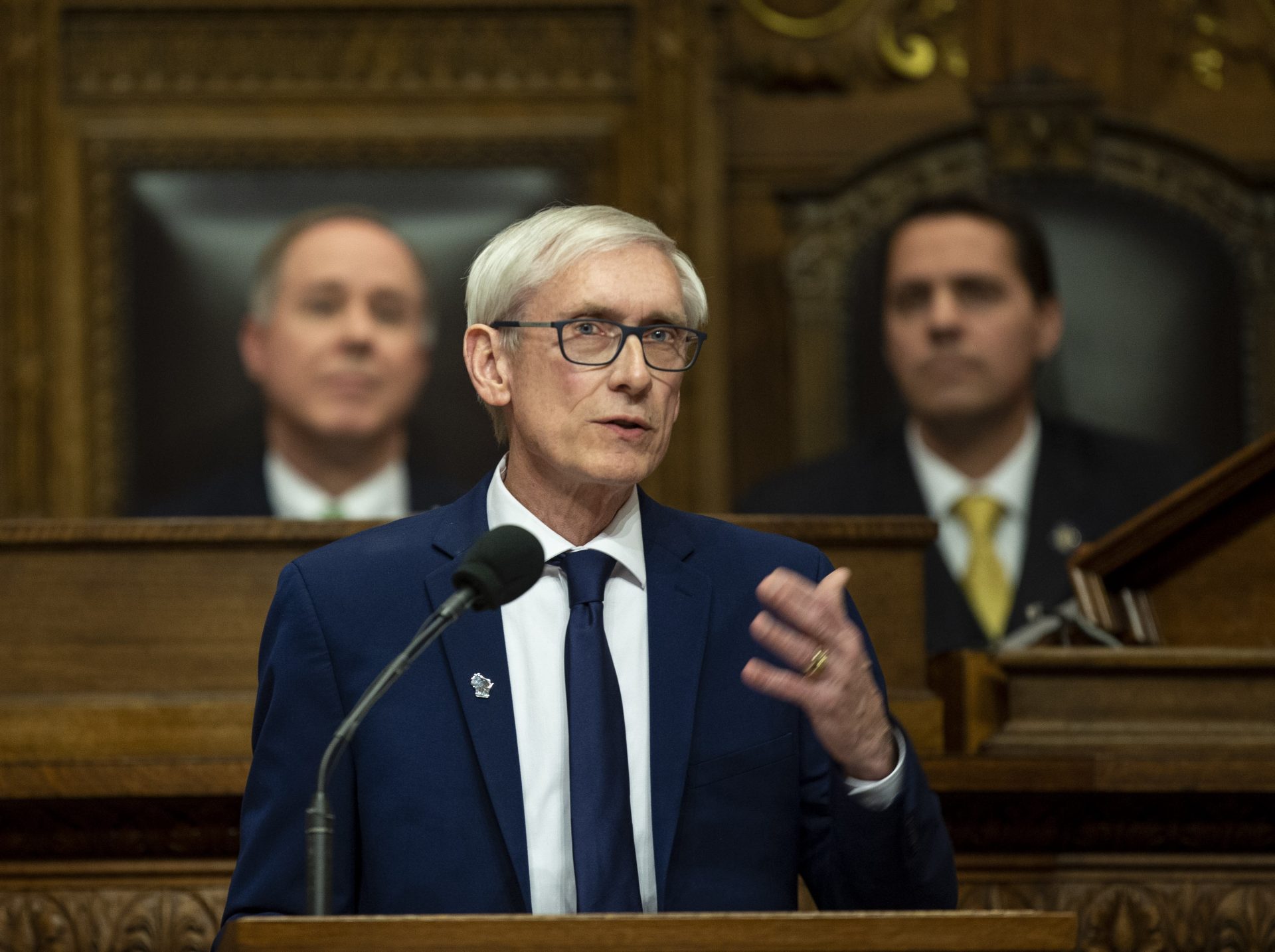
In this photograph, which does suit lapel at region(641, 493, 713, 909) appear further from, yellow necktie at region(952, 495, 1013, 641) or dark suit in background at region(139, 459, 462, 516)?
dark suit in background at region(139, 459, 462, 516)

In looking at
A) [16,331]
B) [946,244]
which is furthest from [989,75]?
[16,331]

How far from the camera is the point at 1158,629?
10.3 ft

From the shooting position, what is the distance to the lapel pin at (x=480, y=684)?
217cm

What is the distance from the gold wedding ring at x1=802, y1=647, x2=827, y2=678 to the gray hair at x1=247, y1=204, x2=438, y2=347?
3283 mm

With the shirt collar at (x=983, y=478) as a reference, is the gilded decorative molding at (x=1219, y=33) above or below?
above

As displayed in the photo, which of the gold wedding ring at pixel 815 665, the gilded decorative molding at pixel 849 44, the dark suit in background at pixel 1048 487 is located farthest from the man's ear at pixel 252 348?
the gold wedding ring at pixel 815 665

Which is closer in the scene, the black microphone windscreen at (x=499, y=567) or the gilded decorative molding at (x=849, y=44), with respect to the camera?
the black microphone windscreen at (x=499, y=567)

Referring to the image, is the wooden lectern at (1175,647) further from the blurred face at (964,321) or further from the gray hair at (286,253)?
the gray hair at (286,253)

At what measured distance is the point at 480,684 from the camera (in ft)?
7.12

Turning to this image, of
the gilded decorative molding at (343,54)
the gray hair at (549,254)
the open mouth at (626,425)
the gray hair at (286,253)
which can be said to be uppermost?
the gilded decorative molding at (343,54)

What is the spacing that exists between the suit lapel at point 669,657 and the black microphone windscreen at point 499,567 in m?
0.34

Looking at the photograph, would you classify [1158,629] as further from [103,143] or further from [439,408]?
[103,143]

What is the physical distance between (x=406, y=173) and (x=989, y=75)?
1.75m

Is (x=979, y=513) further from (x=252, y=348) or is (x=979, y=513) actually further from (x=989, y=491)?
(x=252, y=348)
